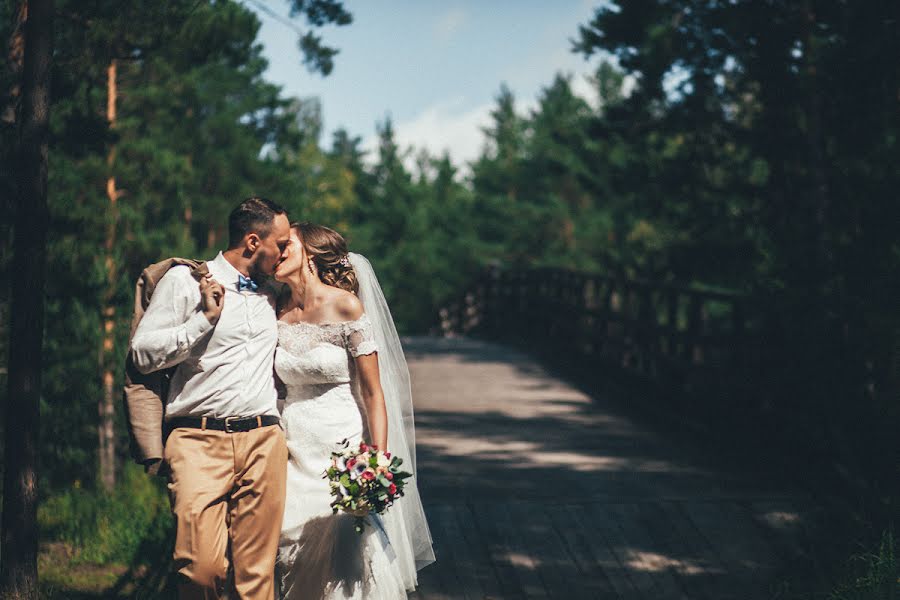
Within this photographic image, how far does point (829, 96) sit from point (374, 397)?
6512mm

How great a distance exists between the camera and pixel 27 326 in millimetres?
4680

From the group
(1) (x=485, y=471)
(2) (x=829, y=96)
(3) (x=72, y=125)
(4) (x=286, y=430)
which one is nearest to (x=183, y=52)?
(3) (x=72, y=125)

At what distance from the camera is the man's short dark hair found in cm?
386

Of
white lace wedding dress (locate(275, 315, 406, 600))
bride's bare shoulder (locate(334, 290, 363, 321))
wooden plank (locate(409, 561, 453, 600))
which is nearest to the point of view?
white lace wedding dress (locate(275, 315, 406, 600))

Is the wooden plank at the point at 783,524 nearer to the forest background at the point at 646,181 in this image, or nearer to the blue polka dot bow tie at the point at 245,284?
the forest background at the point at 646,181

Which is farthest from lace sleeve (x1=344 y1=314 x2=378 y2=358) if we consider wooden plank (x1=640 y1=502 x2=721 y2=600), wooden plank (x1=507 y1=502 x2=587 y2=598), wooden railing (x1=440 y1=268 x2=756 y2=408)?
wooden railing (x1=440 y1=268 x2=756 y2=408)

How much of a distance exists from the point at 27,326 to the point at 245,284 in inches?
55.7

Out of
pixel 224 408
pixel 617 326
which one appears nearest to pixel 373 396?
pixel 224 408

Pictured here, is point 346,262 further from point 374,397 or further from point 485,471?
point 485,471

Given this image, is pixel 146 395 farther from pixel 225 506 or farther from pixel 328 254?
pixel 328 254

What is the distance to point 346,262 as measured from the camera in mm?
4297

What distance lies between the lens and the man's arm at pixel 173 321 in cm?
365

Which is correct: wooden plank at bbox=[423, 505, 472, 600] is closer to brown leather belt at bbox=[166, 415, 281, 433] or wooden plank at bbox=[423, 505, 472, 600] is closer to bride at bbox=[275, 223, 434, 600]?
bride at bbox=[275, 223, 434, 600]

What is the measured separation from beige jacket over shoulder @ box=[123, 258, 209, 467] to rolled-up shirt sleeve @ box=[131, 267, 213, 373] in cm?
5
